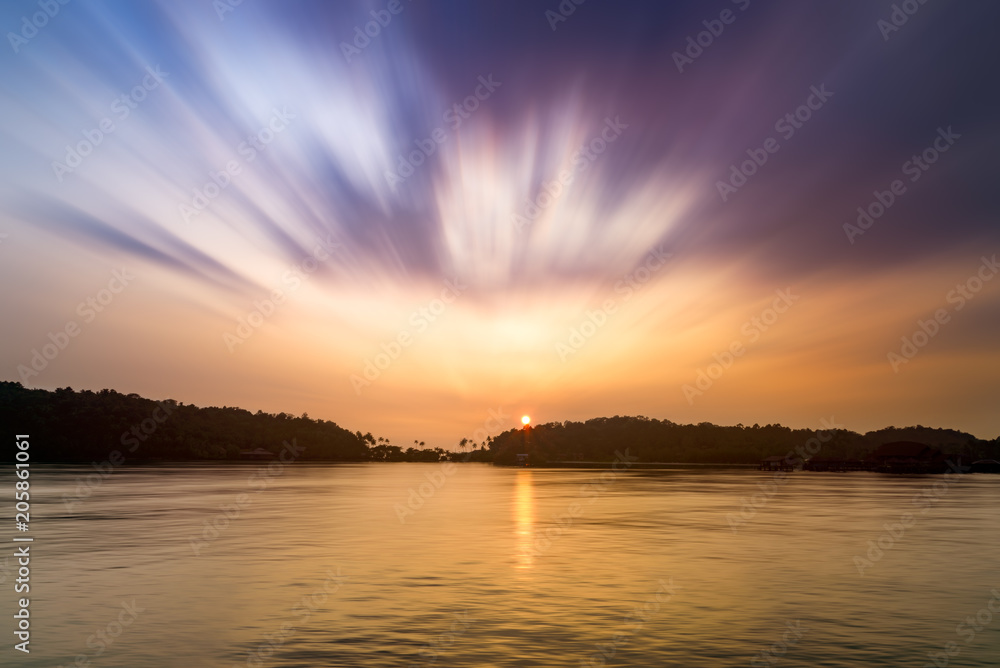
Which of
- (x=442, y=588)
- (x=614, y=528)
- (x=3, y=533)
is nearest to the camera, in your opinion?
(x=442, y=588)

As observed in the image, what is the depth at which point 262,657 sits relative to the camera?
20094 millimetres

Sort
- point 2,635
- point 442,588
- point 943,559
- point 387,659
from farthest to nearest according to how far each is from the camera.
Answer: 1. point 943,559
2. point 442,588
3. point 2,635
4. point 387,659

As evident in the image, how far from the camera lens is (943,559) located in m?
40.6

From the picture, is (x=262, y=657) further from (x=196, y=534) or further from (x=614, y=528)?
(x=614, y=528)

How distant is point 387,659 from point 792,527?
45.5m

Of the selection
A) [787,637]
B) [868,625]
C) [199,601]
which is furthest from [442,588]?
[868,625]

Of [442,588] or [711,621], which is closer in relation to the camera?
[711,621]

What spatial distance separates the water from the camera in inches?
823

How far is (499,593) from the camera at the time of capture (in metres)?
29.5

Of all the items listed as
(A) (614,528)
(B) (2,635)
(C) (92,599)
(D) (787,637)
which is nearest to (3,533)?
(C) (92,599)

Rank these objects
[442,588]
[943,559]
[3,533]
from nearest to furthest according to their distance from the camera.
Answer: [442,588]
[943,559]
[3,533]

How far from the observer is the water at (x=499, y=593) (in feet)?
68.6

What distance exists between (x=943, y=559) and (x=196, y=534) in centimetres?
4263

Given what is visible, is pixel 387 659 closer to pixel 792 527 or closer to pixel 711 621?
pixel 711 621
